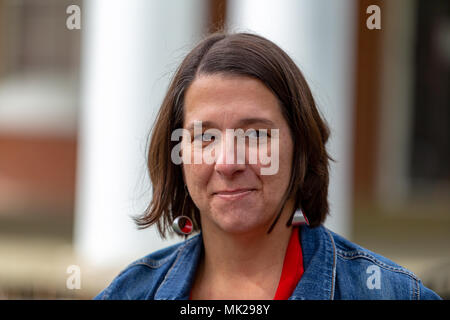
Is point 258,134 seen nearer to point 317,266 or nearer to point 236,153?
point 236,153

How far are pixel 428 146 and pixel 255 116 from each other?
17.2ft

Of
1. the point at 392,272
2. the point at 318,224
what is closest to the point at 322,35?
the point at 318,224

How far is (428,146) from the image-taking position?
235 inches

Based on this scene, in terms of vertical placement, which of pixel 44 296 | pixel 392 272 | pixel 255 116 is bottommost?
pixel 44 296

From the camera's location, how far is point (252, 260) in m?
1.23

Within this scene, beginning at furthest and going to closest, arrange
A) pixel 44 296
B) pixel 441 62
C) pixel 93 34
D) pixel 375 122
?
pixel 375 122 < pixel 441 62 < pixel 93 34 < pixel 44 296

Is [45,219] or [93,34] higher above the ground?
[93,34]

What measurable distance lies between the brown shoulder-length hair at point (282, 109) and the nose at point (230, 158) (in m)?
0.12

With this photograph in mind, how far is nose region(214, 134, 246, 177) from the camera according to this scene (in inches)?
43.6

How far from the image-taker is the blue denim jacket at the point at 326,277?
3.89 feet

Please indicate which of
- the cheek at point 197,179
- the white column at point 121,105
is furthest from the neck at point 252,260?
the white column at point 121,105

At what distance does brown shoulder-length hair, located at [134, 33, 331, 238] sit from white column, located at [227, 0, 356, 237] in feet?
0.60
